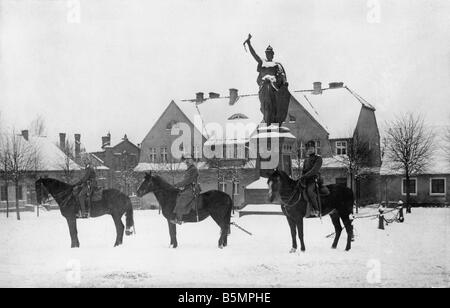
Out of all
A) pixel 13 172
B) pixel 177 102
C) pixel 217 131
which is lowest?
pixel 13 172

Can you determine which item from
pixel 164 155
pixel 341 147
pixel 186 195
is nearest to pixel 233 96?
pixel 164 155

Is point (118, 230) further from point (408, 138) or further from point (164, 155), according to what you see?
point (164, 155)

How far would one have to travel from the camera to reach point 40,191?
11102 millimetres

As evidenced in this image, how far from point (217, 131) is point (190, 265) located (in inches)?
797

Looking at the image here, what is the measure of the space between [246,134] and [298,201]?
17848mm

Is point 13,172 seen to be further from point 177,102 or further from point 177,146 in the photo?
point 177,102

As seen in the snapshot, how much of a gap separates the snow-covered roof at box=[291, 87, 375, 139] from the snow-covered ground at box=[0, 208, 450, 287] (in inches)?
659

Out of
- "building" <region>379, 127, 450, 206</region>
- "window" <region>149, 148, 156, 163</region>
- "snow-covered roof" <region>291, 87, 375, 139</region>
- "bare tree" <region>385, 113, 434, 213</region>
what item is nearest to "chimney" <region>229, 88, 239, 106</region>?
"snow-covered roof" <region>291, 87, 375, 139</region>

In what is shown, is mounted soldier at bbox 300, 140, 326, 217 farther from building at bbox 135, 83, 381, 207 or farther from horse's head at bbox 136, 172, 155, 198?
building at bbox 135, 83, 381, 207

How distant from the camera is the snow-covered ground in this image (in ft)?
28.5

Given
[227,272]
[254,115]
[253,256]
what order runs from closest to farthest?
1. [227,272]
2. [253,256]
3. [254,115]

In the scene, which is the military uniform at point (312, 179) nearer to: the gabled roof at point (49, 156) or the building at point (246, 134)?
the building at point (246, 134)

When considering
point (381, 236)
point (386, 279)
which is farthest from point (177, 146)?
point (386, 279)

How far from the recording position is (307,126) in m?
30.0
